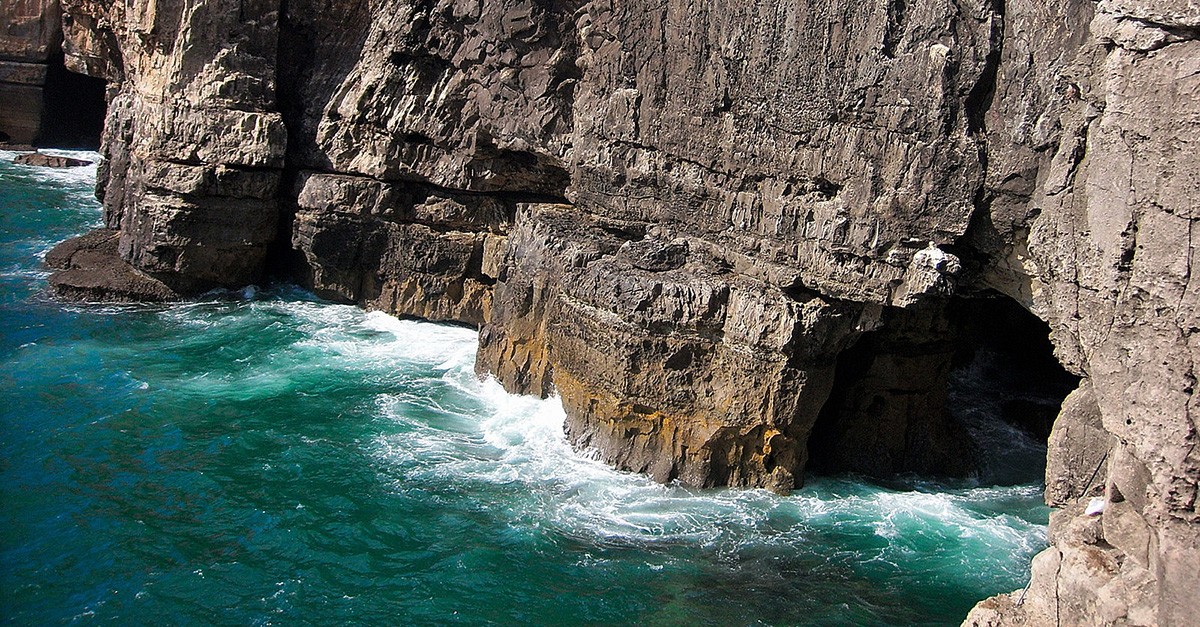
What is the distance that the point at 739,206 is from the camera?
63.4 feet

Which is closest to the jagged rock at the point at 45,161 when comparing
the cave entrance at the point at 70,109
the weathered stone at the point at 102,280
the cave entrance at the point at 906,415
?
the cave entrance at the point at 70,109

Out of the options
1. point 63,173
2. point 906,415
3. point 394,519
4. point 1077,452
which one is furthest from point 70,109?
point 1077,452

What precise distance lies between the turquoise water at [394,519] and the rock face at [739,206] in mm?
1424

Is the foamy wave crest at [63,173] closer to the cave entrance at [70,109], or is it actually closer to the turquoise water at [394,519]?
the cave entrance at [70,109]

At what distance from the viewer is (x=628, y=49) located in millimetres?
21609

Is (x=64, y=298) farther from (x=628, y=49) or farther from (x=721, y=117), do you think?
(x=721, y=117)

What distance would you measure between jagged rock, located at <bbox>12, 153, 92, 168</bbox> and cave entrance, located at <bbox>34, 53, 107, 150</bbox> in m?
3.54

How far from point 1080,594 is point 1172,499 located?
1.43 metres

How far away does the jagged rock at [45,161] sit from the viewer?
142ft

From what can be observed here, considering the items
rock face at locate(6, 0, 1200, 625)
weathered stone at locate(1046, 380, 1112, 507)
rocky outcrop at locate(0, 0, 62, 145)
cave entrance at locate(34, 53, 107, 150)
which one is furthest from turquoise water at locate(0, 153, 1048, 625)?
cave entrance at locate(34, 53, 107, 150)

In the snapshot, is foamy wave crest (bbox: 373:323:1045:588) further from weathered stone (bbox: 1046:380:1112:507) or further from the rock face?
weathered stone (bbox: 1046:380:1112:507)

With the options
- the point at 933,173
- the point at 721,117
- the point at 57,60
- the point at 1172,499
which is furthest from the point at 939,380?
the point at 57,60

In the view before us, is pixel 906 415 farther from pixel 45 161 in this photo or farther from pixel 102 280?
pixel 45 161

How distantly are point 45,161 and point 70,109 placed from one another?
6.38m
